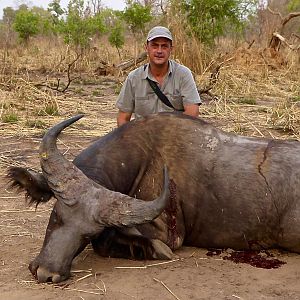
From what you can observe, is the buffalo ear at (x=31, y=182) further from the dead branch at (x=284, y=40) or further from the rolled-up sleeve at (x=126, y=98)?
the dead branch at (x=284, y=40)

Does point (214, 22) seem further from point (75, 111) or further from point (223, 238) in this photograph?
point (223, 238)

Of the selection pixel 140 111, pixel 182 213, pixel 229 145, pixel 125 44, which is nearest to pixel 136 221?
pixel 182 213

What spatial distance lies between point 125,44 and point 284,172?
15364 mm

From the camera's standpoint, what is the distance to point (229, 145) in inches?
178

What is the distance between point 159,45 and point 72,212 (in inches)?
96.2

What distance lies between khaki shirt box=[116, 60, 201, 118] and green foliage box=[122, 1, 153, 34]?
415 inches

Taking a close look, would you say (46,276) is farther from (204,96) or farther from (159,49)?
(204,96)

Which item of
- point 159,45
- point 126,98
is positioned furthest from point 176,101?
point 159,45

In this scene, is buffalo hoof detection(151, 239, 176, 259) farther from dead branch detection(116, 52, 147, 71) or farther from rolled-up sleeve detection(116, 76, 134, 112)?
dead branch detection(116, 52, 147, 71)

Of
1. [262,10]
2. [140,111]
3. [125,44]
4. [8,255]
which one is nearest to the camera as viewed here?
[8,255]

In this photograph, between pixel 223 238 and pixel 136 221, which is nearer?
pixel 136 221

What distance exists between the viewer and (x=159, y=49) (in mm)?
5699

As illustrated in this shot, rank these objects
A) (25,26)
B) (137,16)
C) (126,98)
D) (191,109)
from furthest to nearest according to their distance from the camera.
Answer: (25,26) < (137,16) < (126,98) < (191,109)

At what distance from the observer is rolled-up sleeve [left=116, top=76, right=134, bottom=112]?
597cm
